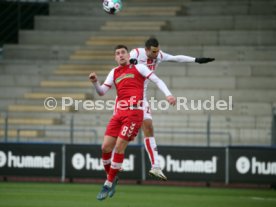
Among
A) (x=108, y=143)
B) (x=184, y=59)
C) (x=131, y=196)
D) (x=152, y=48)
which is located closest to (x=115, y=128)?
(x=108, y=143)

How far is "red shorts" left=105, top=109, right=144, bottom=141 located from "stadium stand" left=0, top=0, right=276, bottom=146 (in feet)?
26.2

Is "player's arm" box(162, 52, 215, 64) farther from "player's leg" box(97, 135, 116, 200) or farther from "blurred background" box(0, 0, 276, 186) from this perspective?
"blurred background" box(0, 0, 276, 186)

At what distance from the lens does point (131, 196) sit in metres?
17.5

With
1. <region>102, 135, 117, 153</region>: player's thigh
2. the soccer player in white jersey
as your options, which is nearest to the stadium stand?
the soccer player in white jersey

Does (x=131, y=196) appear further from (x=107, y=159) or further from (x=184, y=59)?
(x=184, y=59)

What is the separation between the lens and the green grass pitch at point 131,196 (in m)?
15.5

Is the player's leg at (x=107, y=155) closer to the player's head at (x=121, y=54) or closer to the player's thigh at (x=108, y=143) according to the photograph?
the player's thigh at (x=108, y=143)

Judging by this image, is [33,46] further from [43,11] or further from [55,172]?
[55,172]

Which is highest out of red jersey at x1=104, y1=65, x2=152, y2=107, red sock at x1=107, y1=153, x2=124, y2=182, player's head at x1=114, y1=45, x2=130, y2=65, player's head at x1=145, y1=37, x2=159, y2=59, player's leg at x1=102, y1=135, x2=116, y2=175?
player's head at x1=145, y1=37, x2=159, y2=59

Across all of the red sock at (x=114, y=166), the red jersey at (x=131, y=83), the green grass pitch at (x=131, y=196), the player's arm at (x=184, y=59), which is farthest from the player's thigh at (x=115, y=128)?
the player's arm at (x=184, y=59)

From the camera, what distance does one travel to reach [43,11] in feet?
104

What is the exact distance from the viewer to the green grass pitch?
1549cm

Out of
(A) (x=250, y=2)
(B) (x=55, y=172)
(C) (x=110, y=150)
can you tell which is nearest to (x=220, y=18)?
(A) (x=250, y=2)

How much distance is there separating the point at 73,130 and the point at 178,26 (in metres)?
8.36
